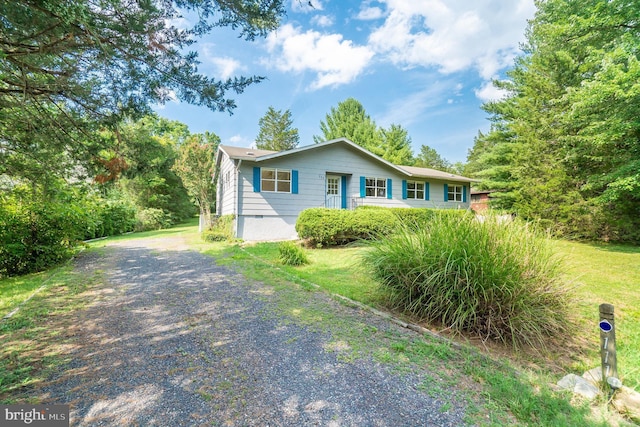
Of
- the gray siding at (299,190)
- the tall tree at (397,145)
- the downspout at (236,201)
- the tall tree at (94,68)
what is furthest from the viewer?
the tall tree at (397,145)

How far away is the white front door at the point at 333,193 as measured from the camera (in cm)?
1343

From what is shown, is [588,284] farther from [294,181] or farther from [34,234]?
[34,234]

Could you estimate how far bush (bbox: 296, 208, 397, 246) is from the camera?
9.35 m

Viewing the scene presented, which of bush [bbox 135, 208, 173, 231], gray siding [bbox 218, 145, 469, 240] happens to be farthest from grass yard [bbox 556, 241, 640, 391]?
bush [bbox 135, 208, 173, 231]

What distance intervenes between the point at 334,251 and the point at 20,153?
7.62 metres

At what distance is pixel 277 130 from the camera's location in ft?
119

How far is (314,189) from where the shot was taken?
12.9m

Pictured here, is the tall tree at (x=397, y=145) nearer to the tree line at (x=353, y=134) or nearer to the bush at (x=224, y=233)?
the tree line at (x=353, y=134)

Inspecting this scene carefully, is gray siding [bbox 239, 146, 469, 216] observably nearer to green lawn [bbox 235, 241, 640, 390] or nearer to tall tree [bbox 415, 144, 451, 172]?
green lawn [bbox 235, 241, 640, 390]

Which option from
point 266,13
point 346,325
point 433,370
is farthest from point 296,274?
point 266,13

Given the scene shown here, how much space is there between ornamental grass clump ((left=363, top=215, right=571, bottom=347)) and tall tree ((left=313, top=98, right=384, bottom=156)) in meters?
26.9

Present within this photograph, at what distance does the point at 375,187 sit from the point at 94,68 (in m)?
12.4

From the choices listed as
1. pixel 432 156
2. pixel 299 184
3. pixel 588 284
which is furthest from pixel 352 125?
pixel 588 284

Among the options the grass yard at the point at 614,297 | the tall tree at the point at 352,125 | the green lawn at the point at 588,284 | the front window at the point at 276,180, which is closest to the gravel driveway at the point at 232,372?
the green lawn at the point at 588,284
